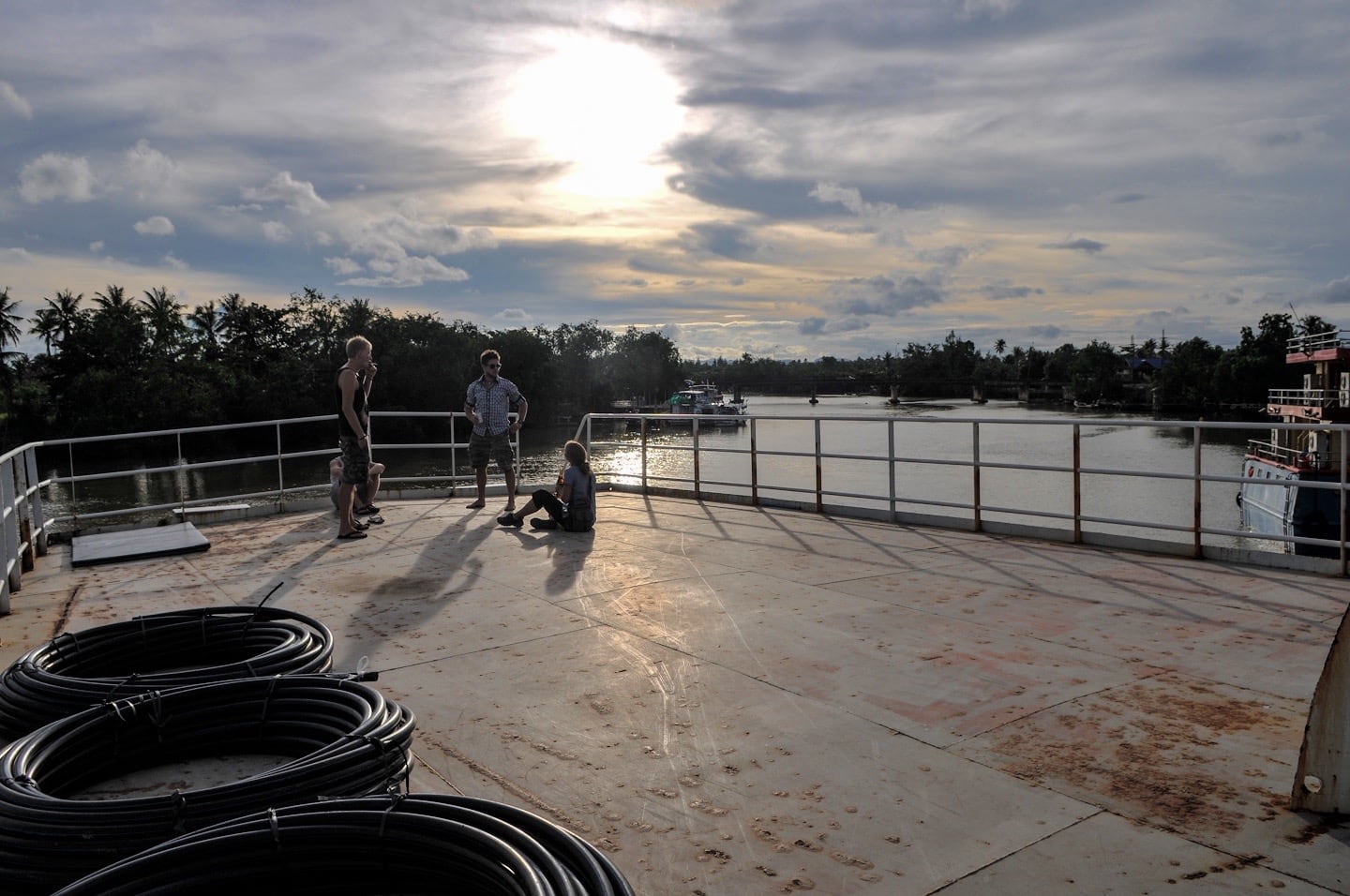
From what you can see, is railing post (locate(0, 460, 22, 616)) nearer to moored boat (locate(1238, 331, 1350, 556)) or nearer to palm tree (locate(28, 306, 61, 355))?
moored boat (locate(1238, 331, 1350, 556))

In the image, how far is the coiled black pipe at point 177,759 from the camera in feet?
8.40

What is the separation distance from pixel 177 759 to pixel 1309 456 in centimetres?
2824

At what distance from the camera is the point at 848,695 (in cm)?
400

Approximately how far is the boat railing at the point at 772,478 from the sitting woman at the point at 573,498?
3.92 feet

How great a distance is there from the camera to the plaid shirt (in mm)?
9703

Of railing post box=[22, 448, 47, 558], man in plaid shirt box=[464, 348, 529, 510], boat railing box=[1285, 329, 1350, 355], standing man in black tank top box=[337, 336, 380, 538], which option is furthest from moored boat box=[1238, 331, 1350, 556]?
railing post box=[22, 448, 47, 558]

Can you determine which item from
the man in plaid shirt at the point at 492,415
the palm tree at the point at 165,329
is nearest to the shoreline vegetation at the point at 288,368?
the palm tree at the point at 165,329

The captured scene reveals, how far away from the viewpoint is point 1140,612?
5223 millimetres

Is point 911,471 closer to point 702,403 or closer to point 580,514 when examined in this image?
point 580,514

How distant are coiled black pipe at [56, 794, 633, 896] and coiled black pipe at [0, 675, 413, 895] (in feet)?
0.85

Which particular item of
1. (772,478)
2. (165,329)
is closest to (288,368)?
(165,329)

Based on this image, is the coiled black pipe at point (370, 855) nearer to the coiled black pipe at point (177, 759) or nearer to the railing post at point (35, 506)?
the coiled black pipe at point (177, 759)

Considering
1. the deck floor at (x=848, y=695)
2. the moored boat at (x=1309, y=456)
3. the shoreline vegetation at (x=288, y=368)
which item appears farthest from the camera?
the shoreline vegetation at (x=288, y=368)

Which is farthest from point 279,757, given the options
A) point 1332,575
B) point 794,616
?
point 1332,575
